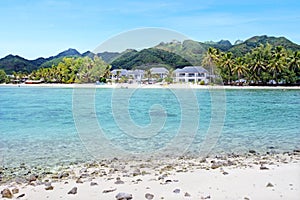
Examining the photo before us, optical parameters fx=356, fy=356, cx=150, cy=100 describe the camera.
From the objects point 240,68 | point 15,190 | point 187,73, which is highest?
point 240,68

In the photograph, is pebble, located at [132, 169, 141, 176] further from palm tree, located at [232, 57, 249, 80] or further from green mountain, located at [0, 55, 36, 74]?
green mountain, located at [0, 55, 36, 74]

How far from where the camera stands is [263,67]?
199 ft

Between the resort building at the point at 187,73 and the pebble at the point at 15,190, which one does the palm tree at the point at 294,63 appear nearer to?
the resort building at the point at 187,73

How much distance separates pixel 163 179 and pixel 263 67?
58.2 metres

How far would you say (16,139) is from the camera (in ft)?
40.2

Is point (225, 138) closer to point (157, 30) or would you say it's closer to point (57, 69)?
point (157, 30)

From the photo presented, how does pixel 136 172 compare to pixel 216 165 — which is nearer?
pixel 136 172

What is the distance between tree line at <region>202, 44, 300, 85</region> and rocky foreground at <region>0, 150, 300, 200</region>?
52.2 meters

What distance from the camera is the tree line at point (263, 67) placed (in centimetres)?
5941

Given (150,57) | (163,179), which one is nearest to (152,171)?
(163,179)

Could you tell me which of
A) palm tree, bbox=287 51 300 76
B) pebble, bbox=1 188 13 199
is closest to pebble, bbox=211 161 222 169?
pebble, bbox=1 188 13 199

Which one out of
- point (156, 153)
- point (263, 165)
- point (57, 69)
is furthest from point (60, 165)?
point (57, 69)

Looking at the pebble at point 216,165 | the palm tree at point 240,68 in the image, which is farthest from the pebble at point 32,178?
the palm tree at point 240,68

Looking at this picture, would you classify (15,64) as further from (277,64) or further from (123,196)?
(123,196)
